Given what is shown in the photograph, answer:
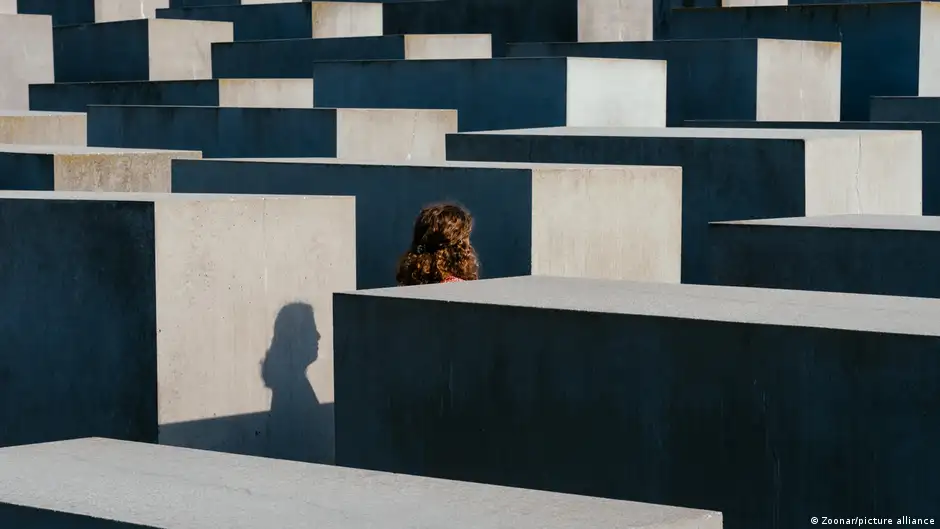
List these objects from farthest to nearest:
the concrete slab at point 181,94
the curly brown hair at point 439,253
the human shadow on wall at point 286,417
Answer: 1. the concrete slab at point 181,94
2. the human shadow on wall at point 286,417
3. the curly brown hair at point 439,253

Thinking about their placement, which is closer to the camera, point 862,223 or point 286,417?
point 286,417

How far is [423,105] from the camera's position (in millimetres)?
12953

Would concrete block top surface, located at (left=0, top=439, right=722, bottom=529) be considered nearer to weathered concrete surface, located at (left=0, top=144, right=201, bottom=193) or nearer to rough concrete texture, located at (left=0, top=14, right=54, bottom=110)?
weathered concrete surface, located at (left=0, top=144, right=201, bottom=193)

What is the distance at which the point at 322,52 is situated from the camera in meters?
16.5

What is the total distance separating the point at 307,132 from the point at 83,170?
3.60 m

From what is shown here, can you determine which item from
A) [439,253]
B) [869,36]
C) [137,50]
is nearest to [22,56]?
[137,50]

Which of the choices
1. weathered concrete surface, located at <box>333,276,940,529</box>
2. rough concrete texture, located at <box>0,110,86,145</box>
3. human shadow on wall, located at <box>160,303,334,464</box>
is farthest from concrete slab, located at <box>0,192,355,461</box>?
rough concrete texture, located at <box>0,110,86,145</box>

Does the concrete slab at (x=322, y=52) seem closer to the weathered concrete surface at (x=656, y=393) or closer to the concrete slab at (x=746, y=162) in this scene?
the concrete slab at (x=746, y=162)

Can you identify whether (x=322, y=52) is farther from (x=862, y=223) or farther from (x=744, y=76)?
(x=862, y=223)

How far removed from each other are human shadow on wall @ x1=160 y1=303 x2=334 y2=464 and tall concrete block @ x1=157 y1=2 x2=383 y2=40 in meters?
13.9

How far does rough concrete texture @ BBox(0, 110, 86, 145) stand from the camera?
10750 mm

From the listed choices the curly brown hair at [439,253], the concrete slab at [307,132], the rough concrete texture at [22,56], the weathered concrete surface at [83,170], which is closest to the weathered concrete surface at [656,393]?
the curly brown hair at [439,253]

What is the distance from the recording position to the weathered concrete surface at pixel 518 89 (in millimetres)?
12070

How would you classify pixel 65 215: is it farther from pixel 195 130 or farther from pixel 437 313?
pixel 195 130
